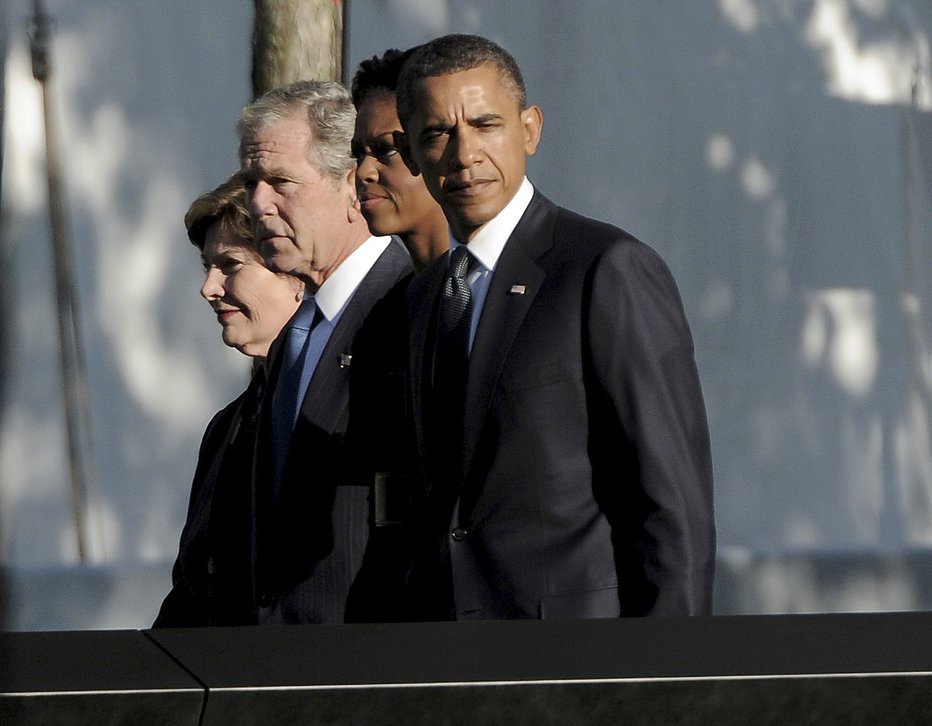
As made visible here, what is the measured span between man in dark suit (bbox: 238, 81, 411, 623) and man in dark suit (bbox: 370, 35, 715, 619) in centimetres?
23

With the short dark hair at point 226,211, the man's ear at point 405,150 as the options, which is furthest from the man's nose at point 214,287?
the man's ear at point 405,150

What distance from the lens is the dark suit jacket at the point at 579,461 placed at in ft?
7.78

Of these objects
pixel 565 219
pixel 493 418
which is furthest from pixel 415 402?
pixel 565 219

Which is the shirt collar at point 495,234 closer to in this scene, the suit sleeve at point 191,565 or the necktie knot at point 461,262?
the necktie knot at point 461,262

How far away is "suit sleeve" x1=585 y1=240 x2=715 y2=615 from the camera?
2359mm

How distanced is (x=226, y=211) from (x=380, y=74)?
612mm

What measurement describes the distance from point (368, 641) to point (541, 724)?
0.21 meters

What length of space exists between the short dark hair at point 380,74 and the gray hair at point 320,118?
0.47 ft

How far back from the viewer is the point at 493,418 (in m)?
2.44

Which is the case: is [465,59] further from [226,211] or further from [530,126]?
[226,211]

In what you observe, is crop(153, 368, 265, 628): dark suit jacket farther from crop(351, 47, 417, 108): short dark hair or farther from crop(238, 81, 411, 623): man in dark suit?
crop(351, 47, 417, 108): short dark hair

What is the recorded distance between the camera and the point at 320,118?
130 inches

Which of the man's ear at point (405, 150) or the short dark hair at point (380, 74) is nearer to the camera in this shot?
the man's ear at point (405, 150)

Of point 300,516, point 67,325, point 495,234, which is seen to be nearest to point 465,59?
point 495,234
